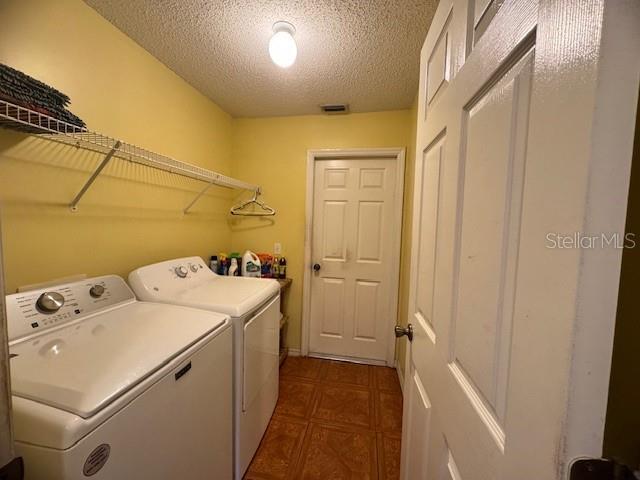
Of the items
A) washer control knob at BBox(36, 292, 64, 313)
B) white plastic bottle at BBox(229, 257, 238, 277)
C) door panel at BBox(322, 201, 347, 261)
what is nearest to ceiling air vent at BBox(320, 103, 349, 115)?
A: door panel at BBox(322, 201, 347, 261)

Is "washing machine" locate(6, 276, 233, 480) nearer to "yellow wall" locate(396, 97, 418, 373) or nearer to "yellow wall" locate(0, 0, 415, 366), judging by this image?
"yellow wall" locate(0, 0, 415, 366)

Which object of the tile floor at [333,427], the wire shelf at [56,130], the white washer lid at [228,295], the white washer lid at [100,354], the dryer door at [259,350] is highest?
the wire shelf at [56,130]

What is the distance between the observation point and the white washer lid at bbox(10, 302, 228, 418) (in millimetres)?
668

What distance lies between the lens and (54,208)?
3.90 ft

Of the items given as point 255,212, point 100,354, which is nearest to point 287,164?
point 255,212

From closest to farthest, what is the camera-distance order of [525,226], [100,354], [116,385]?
Answer: [525,226] → [116,385] → [100,354]

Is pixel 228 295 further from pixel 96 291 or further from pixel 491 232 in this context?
pixel 491 232

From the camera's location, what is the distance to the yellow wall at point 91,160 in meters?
1.06

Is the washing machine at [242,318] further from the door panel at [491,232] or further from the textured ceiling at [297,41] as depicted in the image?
the textured ceiling at [297,41]

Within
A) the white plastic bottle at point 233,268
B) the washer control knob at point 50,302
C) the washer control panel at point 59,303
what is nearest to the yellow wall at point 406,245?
the white plastic bottle at point 233,268

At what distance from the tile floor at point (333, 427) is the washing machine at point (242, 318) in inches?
6.1

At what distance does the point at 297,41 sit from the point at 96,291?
1.70 m

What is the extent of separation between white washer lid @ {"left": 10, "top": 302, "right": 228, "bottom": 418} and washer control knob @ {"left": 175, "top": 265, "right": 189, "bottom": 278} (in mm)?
451

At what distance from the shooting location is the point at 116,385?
0.72 metres
